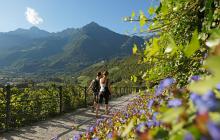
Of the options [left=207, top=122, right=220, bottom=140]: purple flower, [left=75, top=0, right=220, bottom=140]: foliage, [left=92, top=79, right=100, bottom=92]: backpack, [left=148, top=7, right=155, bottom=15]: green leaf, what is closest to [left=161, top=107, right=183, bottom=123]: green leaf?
[left=75, top=0, right=220, bottom=140]: foliage

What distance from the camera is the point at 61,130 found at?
13.3 m

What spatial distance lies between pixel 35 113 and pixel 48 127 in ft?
9.16

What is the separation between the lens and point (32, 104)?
17.1m

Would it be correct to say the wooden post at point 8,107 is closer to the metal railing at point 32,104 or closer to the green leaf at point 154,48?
the metal railing at point 32,104

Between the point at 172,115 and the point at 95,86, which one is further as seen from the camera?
the point at 95,86

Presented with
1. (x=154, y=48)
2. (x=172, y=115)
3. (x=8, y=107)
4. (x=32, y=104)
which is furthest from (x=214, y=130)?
(x=32, y=104)

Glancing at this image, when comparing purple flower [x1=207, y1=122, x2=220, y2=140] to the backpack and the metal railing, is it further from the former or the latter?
the backpack

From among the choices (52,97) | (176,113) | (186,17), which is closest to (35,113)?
(52,97)

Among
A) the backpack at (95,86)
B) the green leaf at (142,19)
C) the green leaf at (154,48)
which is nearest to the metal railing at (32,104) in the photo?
the backpack at (95,86)

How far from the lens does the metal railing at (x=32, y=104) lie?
14255 mm

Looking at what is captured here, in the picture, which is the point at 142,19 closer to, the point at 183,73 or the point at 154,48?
the point at 183,73

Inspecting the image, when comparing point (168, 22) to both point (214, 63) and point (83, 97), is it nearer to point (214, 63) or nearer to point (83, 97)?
point (214, 63)

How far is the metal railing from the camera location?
14255 millimetres

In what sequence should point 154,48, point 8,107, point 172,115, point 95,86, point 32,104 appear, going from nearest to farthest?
point 172,115 → point 154,48 → point 8,107 → point 32,104 → point 95,86
